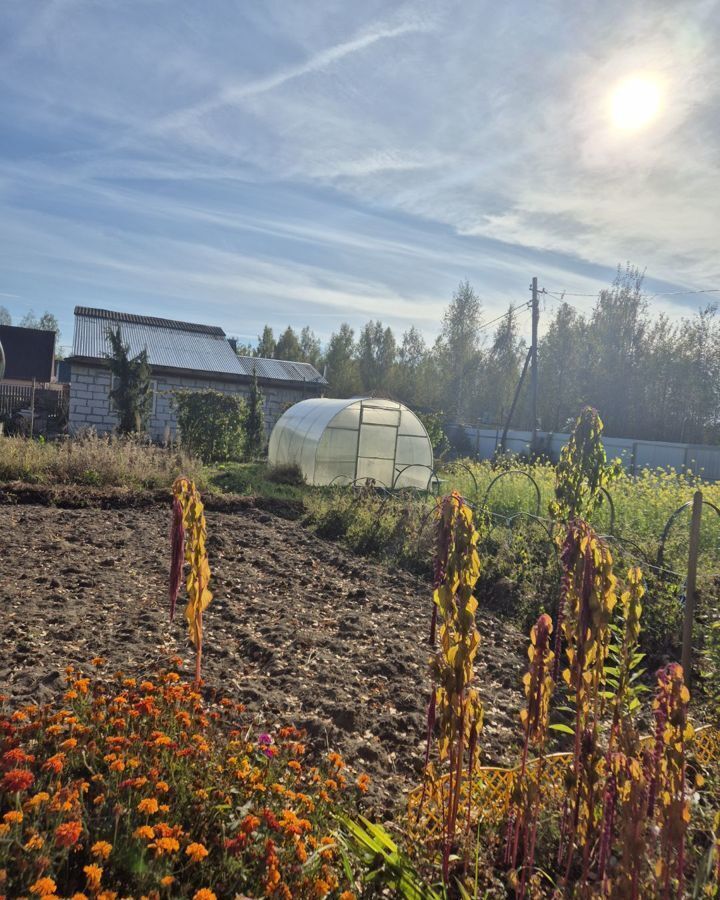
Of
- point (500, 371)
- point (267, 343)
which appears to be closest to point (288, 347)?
point (267, 343)

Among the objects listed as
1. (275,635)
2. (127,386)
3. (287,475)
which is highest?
(127,386)

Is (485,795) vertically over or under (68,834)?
under

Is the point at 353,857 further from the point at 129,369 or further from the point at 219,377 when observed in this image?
the point at 219,377

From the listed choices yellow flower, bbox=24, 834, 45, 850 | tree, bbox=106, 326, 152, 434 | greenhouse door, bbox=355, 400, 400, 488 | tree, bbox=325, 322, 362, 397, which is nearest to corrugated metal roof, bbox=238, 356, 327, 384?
tree, bbox=106, 326, 152, 434

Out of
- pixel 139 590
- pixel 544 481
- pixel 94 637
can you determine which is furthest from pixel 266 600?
pixel 544 481

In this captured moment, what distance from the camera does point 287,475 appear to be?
13.3 meters

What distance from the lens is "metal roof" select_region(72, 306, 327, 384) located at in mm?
20094

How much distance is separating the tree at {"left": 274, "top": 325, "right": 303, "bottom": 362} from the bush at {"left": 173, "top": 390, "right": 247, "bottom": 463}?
90.1 ft

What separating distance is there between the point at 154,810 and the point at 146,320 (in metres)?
22.7

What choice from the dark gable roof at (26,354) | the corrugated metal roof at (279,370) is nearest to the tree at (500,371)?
the corrugated metal roof at (279,370)

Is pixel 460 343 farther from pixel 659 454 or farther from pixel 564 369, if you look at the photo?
pixel 659 454

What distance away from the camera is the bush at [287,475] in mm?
13030

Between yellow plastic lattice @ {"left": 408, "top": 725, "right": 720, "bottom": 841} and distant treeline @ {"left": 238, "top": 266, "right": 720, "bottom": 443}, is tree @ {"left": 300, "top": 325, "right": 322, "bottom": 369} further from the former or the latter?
yellow plastic lattice @ {"left": 408, "top": 725, "right": 720, "bottom": 841}

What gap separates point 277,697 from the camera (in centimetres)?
339
